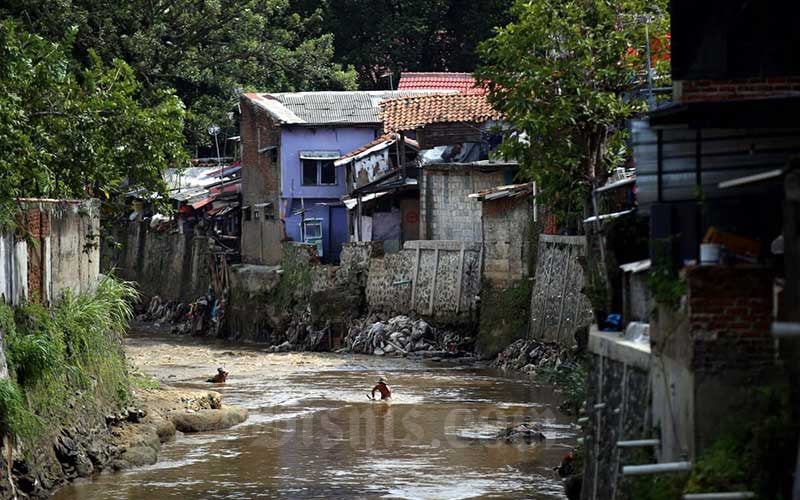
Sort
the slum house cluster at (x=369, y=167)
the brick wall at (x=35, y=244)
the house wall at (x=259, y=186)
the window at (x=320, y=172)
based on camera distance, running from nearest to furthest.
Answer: the brick wall at (x=35, y=244), the slum house cluster at (x=369, y=167), the window at (x=320, y=172), the house wall at (x=259, y=186)

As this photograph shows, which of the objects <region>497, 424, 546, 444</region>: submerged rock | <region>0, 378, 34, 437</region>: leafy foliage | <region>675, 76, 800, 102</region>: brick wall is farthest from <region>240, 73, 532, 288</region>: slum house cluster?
<region>675, 76, 800, 102</region>: brick wall

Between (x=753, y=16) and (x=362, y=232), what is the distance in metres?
25.9

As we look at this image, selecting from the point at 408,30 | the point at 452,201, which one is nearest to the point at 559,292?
the point at 452,201

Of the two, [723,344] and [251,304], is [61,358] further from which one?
[251,304]

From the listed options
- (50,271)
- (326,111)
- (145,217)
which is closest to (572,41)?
(50,271)

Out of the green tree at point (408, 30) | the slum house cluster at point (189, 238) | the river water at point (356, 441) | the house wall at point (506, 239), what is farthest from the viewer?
the green tree at point (408, 30)

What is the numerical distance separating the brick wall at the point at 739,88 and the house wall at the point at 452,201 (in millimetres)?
20935

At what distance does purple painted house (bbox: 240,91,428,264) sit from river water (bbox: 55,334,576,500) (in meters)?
9.16

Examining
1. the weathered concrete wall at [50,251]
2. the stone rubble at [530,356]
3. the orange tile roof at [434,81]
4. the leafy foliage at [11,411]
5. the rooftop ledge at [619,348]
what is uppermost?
the orange tile roof at [434,81]

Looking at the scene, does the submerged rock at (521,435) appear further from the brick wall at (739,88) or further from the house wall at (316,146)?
the house wall at (316,146)

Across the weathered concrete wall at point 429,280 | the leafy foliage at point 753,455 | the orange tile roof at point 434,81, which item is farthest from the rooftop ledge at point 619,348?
the orange tile roof at point 434,81

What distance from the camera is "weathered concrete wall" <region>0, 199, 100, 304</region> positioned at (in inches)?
714

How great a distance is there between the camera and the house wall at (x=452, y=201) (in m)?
34.6

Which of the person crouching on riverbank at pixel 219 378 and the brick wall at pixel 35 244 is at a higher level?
the brick wall at pixel 35 244
